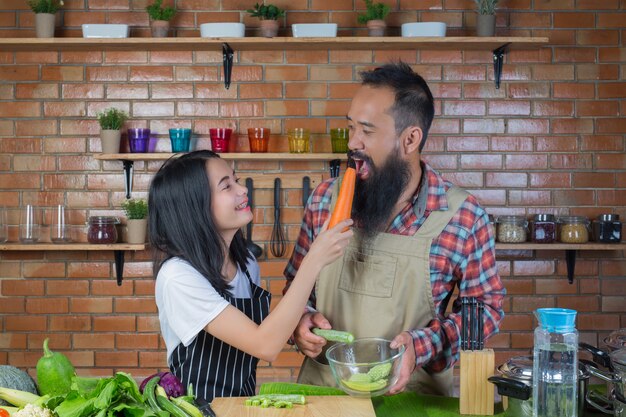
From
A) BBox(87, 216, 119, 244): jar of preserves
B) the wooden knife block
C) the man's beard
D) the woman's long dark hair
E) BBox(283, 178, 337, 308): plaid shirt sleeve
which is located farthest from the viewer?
BBox(87, 216, 119, 244): jar of preserves

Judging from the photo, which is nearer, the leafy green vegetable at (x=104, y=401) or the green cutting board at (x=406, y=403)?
the leafy green vegetable at (x=104, y=401)

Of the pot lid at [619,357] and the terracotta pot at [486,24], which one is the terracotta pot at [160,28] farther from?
the pot lid at [619,357]

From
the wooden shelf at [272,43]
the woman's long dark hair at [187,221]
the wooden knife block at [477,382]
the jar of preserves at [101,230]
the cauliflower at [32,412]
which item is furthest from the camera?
the jar of preserves at [101,230]

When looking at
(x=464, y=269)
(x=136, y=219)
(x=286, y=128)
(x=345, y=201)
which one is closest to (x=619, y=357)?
(x=464, y=269)

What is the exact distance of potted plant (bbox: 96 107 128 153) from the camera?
3719 millimetres

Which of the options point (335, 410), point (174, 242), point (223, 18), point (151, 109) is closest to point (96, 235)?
point (151, 109)

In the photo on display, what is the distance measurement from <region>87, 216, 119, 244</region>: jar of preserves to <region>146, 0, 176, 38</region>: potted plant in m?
0.89

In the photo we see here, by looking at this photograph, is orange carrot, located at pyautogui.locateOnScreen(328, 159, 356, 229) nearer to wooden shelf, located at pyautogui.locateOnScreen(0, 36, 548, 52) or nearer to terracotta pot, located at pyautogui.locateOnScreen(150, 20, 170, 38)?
wooden shelf, located at pyautogui.locateOnScreen(0, 36, 548, 52)

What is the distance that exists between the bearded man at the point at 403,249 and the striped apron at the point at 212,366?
0.64 feet

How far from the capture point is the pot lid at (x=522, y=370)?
5.74 feet

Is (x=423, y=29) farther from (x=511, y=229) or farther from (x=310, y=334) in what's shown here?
(x=310, y=334)

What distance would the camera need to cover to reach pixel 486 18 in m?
3.66

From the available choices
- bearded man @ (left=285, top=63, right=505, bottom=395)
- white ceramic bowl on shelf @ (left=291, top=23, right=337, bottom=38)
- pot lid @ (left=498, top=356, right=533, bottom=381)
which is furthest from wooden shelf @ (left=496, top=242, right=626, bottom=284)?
pot lid @ (left=498, top=356, right=533, bottom=381)

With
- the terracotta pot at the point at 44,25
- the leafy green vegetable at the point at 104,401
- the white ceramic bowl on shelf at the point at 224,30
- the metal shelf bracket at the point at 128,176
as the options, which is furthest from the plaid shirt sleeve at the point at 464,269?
the terracotta pot at the point at 44,25
